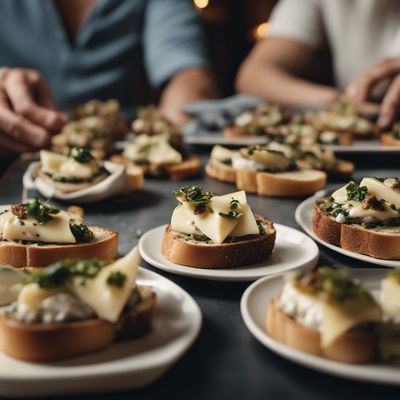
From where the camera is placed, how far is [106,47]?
5.67 m

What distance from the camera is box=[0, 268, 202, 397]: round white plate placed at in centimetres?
120

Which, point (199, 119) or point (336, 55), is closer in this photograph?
point (199, 119)

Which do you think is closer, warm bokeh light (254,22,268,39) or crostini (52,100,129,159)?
crostini (52,100,129,159)

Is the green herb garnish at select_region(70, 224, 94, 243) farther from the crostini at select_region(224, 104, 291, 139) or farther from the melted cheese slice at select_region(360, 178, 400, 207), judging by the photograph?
the crostini at select_region(224, 104, 291, 139)

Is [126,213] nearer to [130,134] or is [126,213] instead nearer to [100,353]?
[100,353]

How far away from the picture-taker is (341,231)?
209 cm

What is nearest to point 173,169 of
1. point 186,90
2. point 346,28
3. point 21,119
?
point 21,119

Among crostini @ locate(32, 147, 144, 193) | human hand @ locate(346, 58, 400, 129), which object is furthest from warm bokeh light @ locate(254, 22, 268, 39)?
crostini @ locate(32, 147, 144, 193)

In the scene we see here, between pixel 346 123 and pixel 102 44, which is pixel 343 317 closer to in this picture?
pixel 346 123

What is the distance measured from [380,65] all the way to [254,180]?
1858mm

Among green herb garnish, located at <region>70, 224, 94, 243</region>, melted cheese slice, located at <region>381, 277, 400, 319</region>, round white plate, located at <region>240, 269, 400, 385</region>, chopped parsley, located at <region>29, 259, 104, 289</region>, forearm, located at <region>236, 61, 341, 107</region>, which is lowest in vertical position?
forearm, located at <region>236, 61, 341, 107</region>

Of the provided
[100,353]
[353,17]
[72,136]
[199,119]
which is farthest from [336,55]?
[100,353]

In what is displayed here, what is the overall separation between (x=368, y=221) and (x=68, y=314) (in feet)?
3.68

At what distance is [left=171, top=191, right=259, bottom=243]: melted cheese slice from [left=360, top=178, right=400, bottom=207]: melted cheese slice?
416mm
